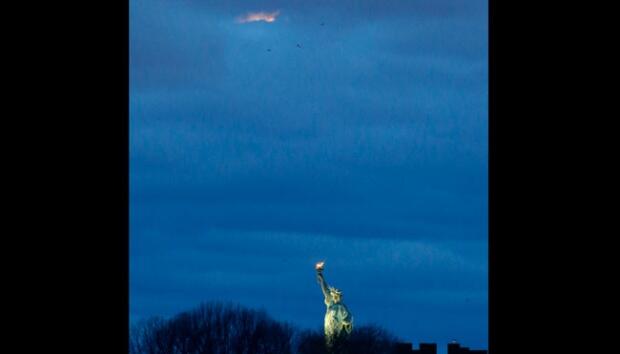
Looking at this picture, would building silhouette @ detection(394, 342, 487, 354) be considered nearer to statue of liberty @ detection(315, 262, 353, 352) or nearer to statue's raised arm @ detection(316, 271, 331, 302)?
statue of liberty @ detection(315, 262, 353, 352)

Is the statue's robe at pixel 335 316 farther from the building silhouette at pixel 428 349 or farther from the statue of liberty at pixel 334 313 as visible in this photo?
the building silhouette at pixel 428 349

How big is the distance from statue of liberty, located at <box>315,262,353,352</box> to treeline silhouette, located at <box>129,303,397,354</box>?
3149 millimetres

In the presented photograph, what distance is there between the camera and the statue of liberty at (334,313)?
4562 cm

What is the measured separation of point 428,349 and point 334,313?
18.5 ft

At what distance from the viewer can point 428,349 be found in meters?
50.2
